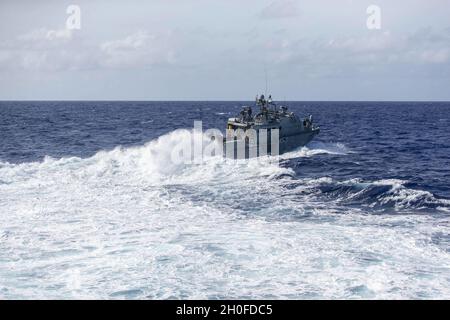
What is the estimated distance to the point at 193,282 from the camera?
1475 centimetres

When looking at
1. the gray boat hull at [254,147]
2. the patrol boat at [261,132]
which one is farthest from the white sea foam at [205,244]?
the patrol boat at [261,132]

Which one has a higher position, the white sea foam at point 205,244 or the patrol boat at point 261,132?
the patrol boat at point 261,132

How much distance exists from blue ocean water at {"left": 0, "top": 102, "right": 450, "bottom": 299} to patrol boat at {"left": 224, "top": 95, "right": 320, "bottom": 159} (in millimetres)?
2690

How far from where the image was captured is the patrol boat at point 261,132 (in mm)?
41312

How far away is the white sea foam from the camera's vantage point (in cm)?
1447

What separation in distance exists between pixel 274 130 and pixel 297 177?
10125 millimetres

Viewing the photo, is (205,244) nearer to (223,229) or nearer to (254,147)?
(223,229)

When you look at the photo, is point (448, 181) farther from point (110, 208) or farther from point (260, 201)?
point (110, 208)

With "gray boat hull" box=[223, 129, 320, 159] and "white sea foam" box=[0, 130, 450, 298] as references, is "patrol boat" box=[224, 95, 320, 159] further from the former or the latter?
"white sea foam" box=[0, 130, 450, 298]

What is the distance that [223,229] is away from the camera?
815 inches

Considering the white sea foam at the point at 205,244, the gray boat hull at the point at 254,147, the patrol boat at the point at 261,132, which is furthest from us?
the patrol boat at the point at 261,132

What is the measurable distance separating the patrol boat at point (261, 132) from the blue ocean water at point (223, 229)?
2.69 meters

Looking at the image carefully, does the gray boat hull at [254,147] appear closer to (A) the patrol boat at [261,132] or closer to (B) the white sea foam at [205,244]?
(A) the patrol boat at [261,132]
